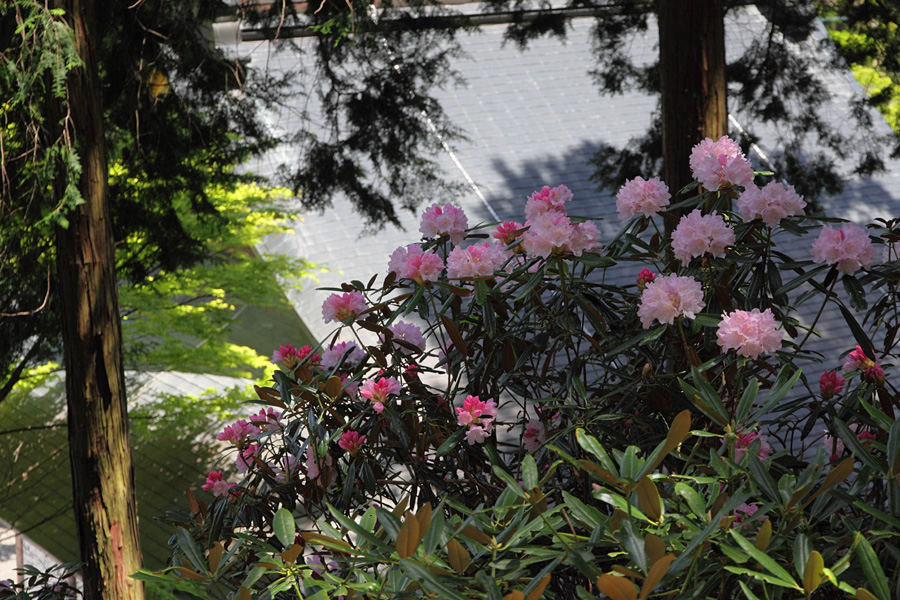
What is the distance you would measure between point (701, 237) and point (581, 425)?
48 centimetres

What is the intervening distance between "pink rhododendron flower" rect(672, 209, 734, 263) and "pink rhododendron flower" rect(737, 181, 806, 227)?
93mm

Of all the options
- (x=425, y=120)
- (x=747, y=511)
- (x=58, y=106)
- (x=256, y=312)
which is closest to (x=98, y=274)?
(x=58, y=106)

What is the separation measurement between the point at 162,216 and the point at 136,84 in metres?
1.07

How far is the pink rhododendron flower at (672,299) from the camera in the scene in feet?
5.11

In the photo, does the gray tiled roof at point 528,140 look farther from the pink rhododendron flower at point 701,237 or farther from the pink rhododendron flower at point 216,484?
the pink rhododendron flower at point 701,237

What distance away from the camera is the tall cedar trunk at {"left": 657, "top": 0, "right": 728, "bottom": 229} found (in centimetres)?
394

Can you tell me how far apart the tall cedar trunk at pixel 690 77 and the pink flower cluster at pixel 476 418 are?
2.64 meters

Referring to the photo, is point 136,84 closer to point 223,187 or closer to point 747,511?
point 223,187

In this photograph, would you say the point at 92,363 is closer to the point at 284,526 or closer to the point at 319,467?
the point at 319,467

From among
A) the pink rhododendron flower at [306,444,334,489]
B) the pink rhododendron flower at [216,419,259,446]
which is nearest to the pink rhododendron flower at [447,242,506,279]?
the pink rhododendron flower at [306,444,334,489]

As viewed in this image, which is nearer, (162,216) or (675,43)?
(675,43)

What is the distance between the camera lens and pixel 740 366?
1.54 metres

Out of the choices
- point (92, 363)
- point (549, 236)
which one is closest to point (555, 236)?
point (549, 236)

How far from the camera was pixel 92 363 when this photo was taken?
13.0ft
